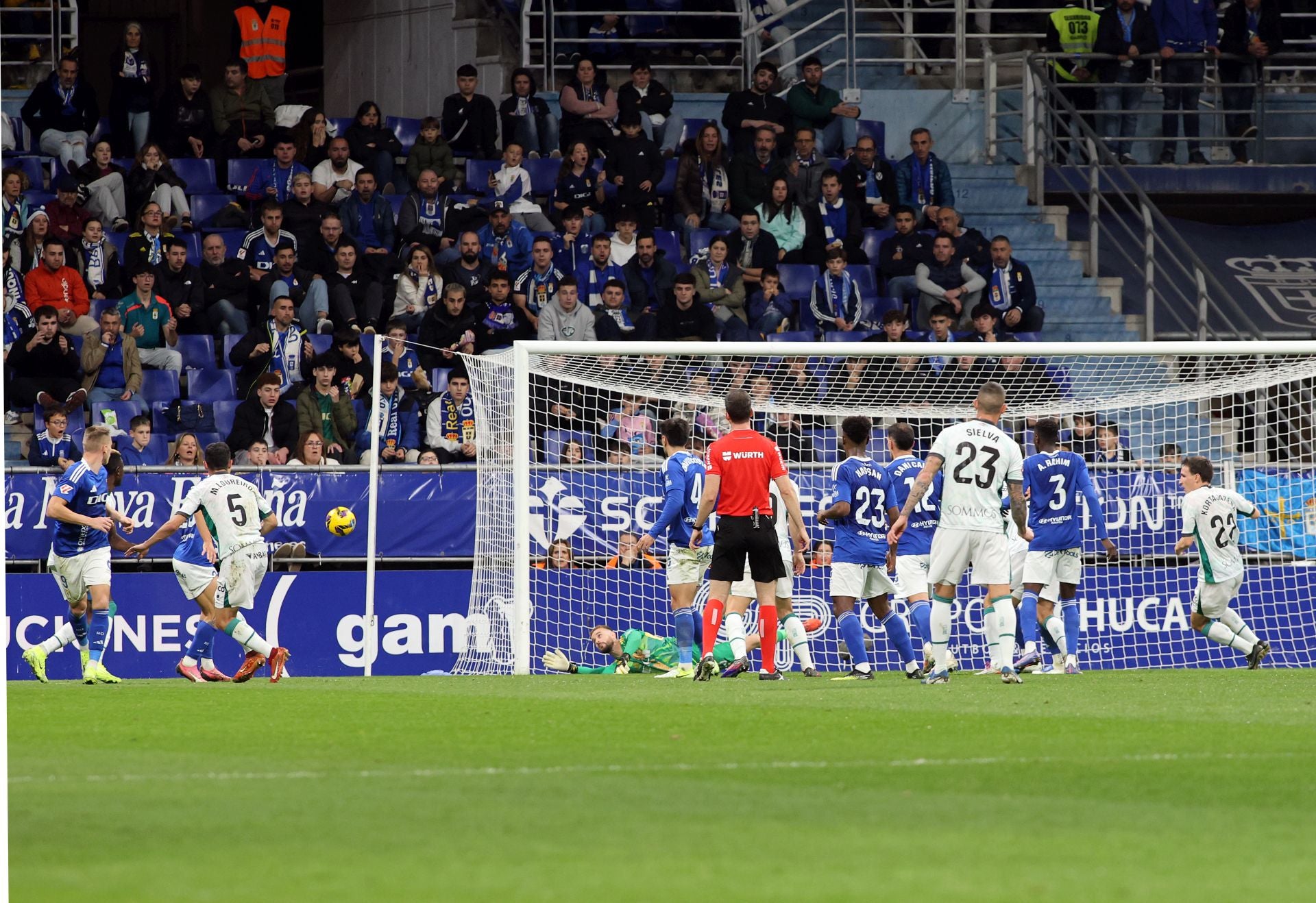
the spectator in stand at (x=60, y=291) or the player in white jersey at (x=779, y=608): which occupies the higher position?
the spectator in stand at (x=60, y=291)

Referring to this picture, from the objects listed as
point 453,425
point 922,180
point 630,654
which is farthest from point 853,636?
point 922,180

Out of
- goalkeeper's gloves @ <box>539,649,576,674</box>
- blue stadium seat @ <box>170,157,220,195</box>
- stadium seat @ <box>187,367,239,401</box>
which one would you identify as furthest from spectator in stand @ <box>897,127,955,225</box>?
goalkeeper's gloves @ <box>539,649,576,674</box>

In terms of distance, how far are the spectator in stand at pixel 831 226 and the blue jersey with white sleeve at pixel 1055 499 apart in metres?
6.41

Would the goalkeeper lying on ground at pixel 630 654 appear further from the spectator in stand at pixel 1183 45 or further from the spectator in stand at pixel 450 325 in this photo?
the spectator in stand at pixel 1183 45

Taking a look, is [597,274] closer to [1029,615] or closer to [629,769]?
[1029,615]

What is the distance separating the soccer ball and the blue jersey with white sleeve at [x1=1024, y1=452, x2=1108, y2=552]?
574cm

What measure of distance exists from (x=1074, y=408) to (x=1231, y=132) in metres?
8.44

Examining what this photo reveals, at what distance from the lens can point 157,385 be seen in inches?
748

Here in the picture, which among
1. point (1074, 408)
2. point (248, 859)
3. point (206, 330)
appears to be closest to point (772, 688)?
point (1074, 408)

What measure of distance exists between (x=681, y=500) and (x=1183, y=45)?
1261 centimetres

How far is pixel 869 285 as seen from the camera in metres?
21.1

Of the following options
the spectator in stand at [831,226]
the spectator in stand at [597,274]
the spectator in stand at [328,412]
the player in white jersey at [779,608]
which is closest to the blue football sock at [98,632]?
the spectator in stand at [328,412]

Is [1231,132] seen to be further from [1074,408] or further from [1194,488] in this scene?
[1194,488]

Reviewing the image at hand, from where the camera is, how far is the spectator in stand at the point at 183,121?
21.7 metres
